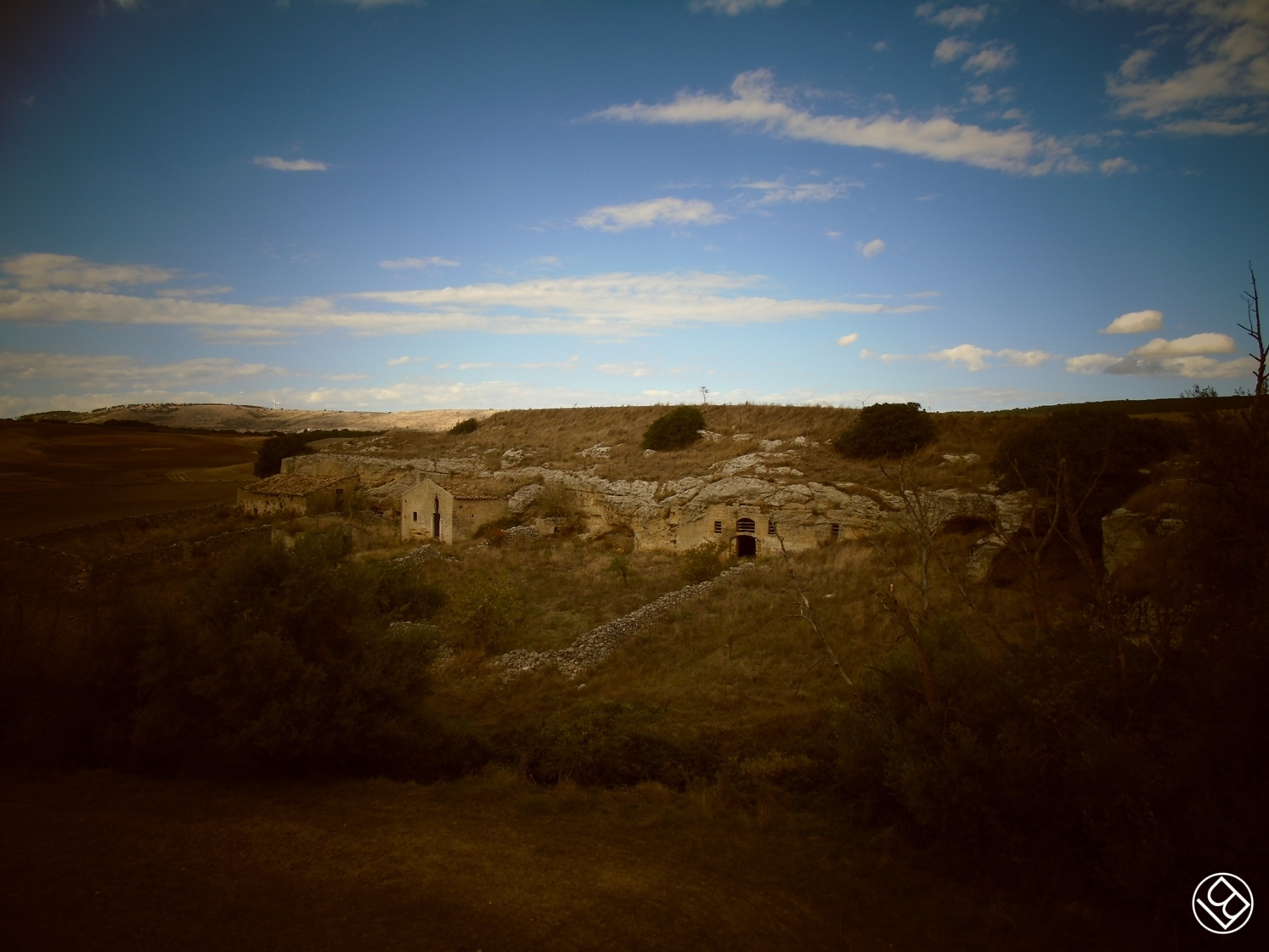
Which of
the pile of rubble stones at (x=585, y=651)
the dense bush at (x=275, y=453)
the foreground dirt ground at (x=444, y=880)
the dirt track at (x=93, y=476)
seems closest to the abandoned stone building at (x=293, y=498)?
the dirt track at (x=93, y=476)

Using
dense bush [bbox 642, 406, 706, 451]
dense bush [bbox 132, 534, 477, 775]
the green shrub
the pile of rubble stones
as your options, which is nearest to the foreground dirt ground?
dense bush [bbox 132, 534, 477, 775]

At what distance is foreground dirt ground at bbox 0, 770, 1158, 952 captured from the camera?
5.79 meters

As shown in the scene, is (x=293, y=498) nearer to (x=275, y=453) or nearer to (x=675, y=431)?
(x=275, y=453)

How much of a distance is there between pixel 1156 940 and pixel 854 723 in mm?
3785

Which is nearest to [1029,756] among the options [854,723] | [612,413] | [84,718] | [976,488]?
[854,723]

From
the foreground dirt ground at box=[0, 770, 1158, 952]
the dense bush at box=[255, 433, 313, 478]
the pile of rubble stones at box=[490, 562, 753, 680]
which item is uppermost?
the dense bush at box=[255, 433, 313, 478]

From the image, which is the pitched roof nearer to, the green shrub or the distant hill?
the green shrub

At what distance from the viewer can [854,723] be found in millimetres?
9203

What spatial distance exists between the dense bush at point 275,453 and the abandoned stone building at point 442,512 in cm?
2504

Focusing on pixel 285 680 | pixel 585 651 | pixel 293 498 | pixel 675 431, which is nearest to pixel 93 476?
pixel 293 498

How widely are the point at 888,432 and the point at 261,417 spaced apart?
432ft

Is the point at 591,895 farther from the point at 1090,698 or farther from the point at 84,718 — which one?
the point at 84,718

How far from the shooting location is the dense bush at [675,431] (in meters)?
40.6

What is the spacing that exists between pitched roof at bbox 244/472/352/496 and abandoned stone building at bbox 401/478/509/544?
811 centimetres
